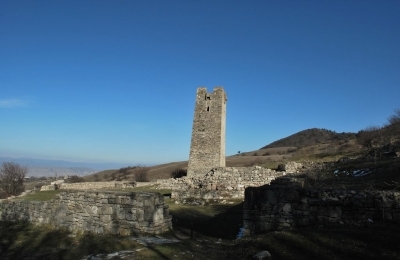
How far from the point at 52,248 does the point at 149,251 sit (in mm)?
3693

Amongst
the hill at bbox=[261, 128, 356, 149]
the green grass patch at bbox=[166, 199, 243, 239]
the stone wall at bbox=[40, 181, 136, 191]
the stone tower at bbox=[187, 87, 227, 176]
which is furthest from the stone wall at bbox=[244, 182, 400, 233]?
the hill at bbox=[261, 128, 356, 149]

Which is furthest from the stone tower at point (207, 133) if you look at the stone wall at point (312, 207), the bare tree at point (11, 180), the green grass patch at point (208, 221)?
the stone wall at point (312, 207)

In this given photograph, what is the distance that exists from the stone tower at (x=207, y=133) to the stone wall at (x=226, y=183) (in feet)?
29.7

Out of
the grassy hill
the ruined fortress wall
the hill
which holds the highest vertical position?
the hill

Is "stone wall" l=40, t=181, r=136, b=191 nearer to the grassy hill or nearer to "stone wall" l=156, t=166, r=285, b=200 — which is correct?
"stone wall" l=156, t=166, r=285, b=200

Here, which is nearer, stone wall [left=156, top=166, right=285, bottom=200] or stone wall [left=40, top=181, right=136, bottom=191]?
stone wall [left=156, top=166, right=285, bottom=200]

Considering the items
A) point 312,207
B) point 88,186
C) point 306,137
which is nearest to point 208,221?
point 312,207

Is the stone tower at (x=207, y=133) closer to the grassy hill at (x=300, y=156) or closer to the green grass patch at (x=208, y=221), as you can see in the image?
the grassy hill at (x=300, y=156)

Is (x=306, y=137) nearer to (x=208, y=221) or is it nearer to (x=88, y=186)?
(x=88, y=186)

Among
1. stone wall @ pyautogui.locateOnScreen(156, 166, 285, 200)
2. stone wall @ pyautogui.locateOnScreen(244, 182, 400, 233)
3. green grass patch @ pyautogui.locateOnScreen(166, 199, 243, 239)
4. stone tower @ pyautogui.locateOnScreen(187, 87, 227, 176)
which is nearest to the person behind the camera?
stone wall @ pyautogui.locateOnScreen(244, 182, 400, 233)

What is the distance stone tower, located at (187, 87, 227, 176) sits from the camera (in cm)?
3625

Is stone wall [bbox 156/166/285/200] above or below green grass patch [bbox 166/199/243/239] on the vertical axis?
above

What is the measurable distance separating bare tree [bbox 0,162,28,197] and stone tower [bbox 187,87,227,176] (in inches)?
867

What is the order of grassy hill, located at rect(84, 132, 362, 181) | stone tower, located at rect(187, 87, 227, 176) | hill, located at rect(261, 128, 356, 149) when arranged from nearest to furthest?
1. stone tower, located at rect(187, 87, 227, 176)
2. grassy hill, located at rect(84, 132, 362, 181)
3. hill, located at rect(261, 128, 356, 149)
